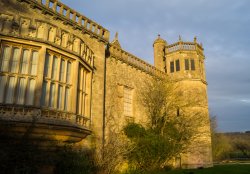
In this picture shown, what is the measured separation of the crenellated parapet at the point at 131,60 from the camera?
51.7 ft

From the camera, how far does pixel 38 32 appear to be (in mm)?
8938

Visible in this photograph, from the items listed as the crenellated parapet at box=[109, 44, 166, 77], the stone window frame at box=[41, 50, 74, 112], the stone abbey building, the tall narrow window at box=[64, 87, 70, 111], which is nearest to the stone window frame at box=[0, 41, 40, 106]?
the stone abbey building

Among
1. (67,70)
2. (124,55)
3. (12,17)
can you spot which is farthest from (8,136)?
(124,55)

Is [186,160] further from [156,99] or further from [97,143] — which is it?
[97,143]

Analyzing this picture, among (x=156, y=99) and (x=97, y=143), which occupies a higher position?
(x=156, y=99)

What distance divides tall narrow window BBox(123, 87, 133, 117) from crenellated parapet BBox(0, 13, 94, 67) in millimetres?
6575

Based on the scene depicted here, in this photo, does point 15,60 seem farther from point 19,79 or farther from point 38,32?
point 38,32

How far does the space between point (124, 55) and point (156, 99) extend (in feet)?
13.4

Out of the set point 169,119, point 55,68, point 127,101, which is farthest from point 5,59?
point 169,119

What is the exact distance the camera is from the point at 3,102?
A: 8.00 metres

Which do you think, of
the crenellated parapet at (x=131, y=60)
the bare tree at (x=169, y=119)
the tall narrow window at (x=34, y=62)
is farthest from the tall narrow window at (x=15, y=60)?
the bare tree at (x=169, y=119)

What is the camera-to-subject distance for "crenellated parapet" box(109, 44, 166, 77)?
1577cm

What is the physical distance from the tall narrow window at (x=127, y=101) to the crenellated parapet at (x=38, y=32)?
6.57 m

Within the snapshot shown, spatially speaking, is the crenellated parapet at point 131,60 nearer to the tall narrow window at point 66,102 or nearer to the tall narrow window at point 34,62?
the tall narrow window at point 66,102
